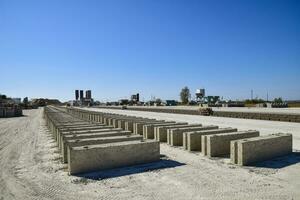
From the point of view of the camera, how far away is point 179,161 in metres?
9.22

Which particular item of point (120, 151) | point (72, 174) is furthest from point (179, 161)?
point (72, 174)

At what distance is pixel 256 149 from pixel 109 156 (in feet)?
14.5

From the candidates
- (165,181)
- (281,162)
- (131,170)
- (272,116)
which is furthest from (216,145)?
(272,116)

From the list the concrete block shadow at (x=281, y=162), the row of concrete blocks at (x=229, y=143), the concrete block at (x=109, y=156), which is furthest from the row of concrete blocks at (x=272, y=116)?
the concrete block at (x=109, y=156)

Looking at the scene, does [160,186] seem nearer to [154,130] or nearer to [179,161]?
[179,161]

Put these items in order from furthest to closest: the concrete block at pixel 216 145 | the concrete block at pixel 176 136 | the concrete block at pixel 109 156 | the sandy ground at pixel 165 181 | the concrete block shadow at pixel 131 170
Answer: the concrete block at pixel 176 136 < the concrete block at pixel 216 145 < the concrete block at pixel 109 156 < the concrete block shadow at pixel 131 170 < the sandy ground at pixel 165 181

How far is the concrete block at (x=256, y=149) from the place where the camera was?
27.5ft

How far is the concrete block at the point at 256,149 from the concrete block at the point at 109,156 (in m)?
2.46

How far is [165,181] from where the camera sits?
23.1 ft

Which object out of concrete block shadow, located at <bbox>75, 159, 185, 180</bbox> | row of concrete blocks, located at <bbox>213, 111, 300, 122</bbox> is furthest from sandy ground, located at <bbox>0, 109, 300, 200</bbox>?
row of concrete blocks, located at <bbox>213, 111, 300, 122</bbox>

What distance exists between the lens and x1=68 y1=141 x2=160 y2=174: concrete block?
7.93 m

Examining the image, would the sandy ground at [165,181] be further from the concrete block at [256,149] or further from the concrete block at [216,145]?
the concrete block at [216,145]

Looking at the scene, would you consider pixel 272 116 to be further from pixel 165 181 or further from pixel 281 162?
pixel 165 181

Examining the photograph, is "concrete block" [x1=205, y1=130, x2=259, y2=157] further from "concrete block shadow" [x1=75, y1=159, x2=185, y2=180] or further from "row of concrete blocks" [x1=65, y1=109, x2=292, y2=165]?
"concrete block shadow" [x1=75, y1=159, x2=185, y2=180]
